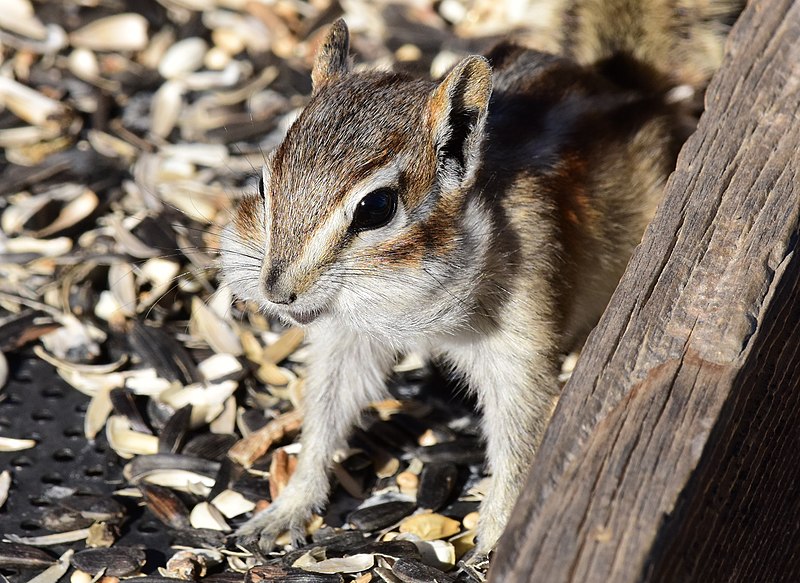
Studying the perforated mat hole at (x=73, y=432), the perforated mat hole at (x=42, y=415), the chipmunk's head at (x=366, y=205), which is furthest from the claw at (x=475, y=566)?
the perforated mat hole at (x=42, y=415)

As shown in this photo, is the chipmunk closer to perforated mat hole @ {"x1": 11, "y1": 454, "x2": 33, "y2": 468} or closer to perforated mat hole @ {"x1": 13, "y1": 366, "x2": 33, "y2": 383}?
perforated mat hole @ {"x1": 11, "y1": 454, "x2": 33, "y2": 468}

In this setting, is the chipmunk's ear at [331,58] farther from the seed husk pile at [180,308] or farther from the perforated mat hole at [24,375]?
the perforated mat hole at [24,375]

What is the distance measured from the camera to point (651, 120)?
2832 mm

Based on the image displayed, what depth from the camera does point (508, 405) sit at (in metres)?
2.48

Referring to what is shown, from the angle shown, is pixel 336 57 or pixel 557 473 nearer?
pixel 557 473

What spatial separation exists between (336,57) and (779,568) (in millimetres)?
1437

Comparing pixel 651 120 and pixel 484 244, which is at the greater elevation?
pixel 651 120

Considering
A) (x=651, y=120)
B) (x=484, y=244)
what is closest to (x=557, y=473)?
(x=484, y=244)

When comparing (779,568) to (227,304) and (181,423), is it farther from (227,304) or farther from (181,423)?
(227,304)

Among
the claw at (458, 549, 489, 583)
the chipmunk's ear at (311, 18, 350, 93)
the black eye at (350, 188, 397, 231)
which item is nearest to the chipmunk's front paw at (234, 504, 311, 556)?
the claw at (458, 549, 489, 583)

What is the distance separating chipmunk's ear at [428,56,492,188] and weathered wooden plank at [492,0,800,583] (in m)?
0.42

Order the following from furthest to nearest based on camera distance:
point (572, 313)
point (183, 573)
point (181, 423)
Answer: point (181, 423) → point (572, 313) → point (183, 573)

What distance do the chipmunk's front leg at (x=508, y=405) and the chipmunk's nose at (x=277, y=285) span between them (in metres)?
0.63

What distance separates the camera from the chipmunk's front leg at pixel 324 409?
2.66m
